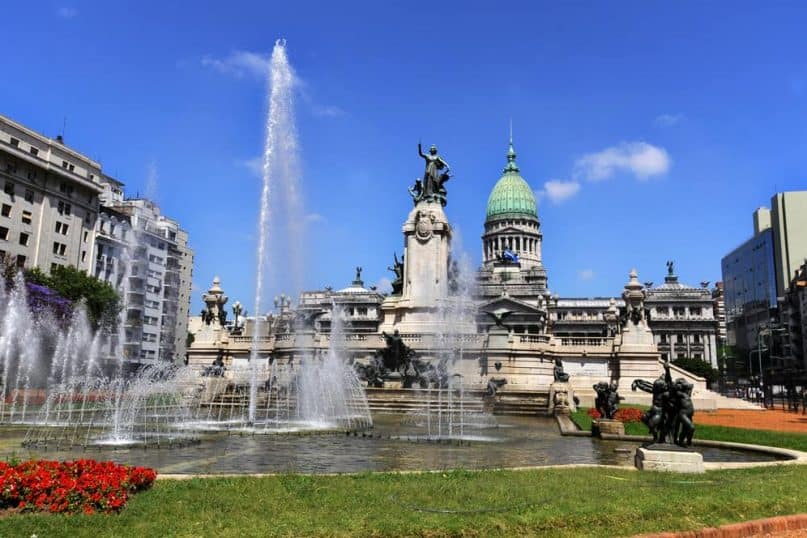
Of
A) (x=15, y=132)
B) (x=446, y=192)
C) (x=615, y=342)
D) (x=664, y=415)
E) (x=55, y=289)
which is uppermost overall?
(x=15, y=132)

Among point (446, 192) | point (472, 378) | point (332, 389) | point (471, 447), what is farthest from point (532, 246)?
point (471, 447)

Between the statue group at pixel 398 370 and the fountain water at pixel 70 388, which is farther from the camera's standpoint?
the statue group at pixel 398 370

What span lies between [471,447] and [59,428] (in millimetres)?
14215

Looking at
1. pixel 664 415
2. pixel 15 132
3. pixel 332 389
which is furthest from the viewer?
pixel 15 132

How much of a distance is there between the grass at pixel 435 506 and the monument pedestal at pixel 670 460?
0.83 m

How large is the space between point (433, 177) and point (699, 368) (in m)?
64.4

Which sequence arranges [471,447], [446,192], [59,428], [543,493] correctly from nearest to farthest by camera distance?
[543,493], [471,447], [59,428], [446,192]

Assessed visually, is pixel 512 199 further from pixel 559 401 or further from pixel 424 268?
pixel 559 401

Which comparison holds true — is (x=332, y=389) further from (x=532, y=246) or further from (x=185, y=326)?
(x=532, y=246)

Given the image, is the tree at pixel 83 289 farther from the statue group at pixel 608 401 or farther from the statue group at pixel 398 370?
the statue group at pixel 608 401

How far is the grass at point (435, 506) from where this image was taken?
759 centimetres

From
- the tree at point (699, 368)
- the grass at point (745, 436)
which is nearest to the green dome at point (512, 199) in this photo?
the tree at point (699, 368)

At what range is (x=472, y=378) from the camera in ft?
146

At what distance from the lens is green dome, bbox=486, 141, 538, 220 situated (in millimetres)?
141625
